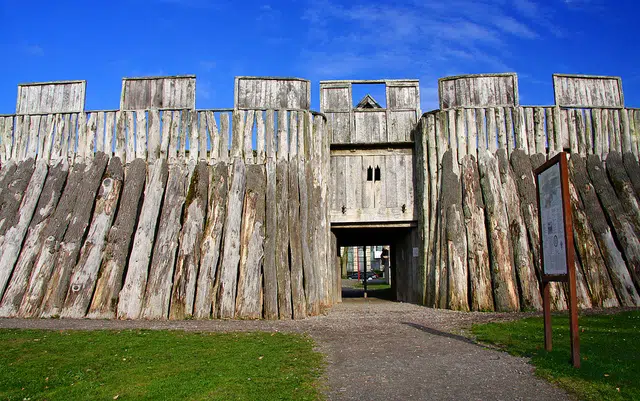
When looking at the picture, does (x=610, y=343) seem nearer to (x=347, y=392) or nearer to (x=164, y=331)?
(x=347, y=392)

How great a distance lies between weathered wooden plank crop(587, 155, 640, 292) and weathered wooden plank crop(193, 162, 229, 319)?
11668 millimetres

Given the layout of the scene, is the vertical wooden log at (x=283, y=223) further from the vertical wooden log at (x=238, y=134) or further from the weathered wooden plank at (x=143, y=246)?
the weathered wooden plank at (x=143, y=246)

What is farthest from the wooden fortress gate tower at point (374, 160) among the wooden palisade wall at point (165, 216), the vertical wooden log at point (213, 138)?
the vertical wooden log at point (213, 138)

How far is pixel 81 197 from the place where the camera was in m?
15.5

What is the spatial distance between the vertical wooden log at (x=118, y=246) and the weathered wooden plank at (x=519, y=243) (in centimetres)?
1114

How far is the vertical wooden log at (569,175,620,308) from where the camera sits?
45.0 feet

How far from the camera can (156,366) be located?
7.51 meters

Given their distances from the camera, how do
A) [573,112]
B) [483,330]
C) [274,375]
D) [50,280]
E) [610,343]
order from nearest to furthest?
[274,375] < [610,343] < [483,330] < [50,280] < [573,112]

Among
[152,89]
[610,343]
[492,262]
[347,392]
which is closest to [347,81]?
[152,89]

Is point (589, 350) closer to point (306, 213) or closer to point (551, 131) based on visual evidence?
point (306, 213)

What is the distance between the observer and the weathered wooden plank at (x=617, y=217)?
14.3m

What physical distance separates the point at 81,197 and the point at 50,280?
2878 mm

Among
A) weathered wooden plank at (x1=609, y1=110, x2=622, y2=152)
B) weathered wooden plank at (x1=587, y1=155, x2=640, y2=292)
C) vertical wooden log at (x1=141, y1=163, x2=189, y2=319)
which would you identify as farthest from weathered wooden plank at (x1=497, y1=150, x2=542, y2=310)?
vertical wooden log at (x1=141, y1=163, x2=189, y2=319)

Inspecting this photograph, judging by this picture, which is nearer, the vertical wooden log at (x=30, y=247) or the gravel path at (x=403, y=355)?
the gravel path at (x=403, y=355)
